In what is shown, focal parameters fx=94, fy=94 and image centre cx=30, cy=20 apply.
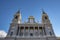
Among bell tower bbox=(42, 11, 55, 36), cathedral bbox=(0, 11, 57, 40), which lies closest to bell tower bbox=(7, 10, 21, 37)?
cathedral bbox=(0, 11, 57, 40)

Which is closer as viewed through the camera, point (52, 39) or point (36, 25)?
point (52, 39)

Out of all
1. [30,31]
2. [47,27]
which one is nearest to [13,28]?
[30,31]

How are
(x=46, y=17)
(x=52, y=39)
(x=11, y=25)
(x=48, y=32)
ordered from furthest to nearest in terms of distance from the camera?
(x=46, y=17) < (x=11, y=25) < (x=48, y=32) < (x=52, y=39)

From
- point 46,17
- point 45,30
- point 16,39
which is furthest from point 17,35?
point 46,17

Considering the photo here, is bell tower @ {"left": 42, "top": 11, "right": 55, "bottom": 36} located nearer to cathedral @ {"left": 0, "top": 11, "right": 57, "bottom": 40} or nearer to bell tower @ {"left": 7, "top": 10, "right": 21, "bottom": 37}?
cathedral @ {"left": 0, "top": 11, "right": 57, "bottom": 40}

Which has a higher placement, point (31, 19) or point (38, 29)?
point (31, 19)

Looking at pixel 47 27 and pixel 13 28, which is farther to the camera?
pixel 13 28

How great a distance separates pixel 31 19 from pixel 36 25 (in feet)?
14.5

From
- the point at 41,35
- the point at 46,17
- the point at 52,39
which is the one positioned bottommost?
the point at 52,39

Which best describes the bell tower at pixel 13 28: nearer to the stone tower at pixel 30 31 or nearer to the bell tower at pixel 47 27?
the stone tower at pixel 30 31

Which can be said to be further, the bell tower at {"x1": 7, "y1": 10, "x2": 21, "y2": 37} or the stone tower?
the bell tower at {"x1": 7, "y1": 10, "x2": 21, "y2": 37}

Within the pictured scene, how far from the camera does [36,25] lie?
30.2m

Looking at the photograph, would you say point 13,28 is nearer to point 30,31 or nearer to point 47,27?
point 30,31

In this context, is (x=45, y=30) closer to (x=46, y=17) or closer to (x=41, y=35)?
(x=41, y=35)
